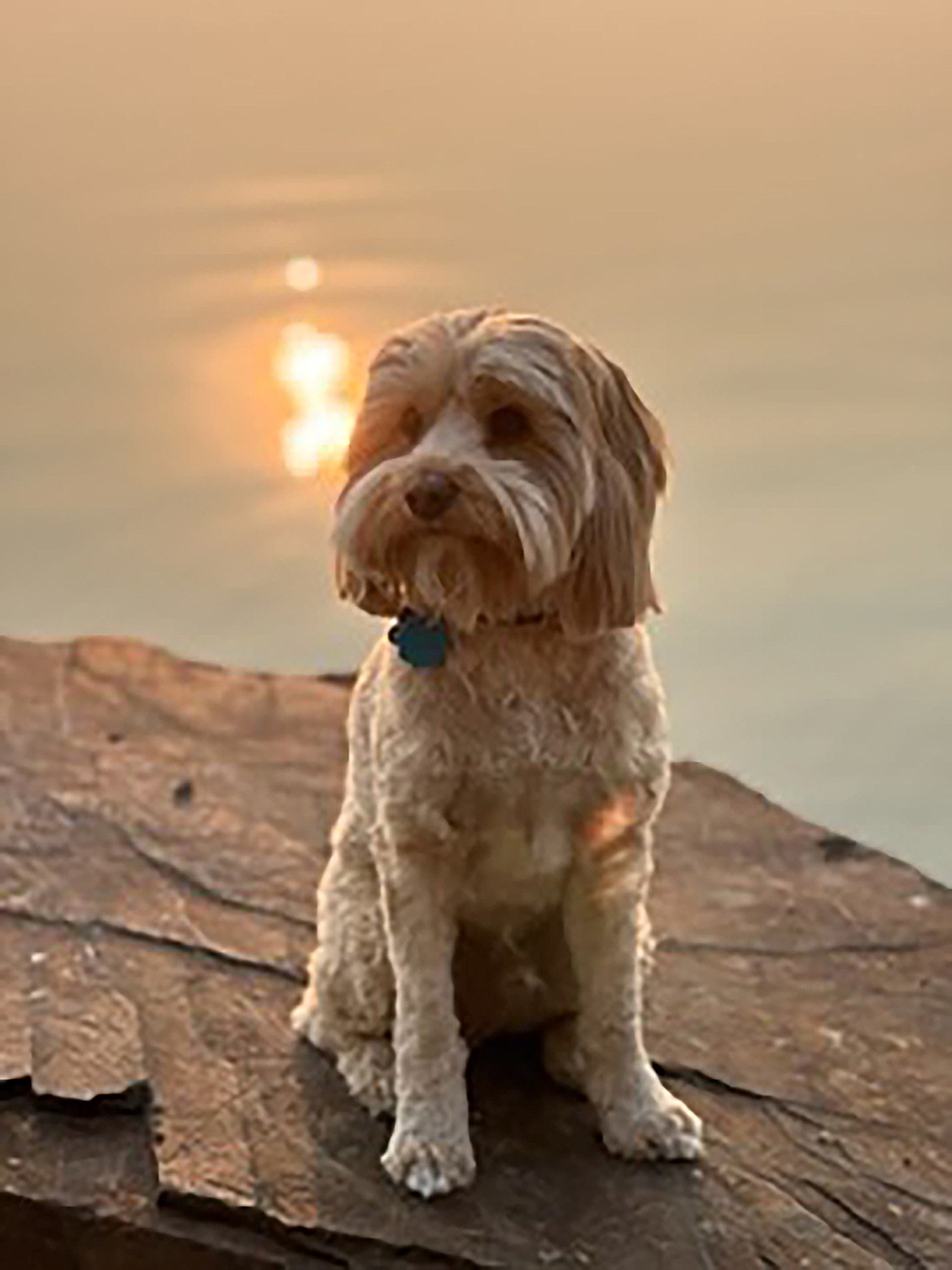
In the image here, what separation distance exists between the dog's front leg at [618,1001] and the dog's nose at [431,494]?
1.10ft

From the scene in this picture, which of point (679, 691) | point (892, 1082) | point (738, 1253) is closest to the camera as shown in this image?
point (738, 1253)

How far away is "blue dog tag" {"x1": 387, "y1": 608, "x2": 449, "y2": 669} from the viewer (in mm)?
2047

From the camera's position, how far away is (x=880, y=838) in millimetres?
3084

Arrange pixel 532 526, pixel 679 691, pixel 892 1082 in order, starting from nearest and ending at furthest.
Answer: pixel 532 526, pixel 892 1082, pixel 679 691

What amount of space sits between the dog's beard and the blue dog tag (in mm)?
47

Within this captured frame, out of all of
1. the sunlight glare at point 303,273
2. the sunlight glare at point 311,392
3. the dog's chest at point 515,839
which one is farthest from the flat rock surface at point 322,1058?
the sunlight glare at point 303,273

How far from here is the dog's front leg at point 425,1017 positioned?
208cm

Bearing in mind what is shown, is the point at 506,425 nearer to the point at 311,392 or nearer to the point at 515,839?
the point at 515,839

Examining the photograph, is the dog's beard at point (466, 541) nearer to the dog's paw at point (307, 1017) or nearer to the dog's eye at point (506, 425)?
the dog's eye at point (506, 425)

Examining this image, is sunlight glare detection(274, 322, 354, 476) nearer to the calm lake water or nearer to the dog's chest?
the calm lake water

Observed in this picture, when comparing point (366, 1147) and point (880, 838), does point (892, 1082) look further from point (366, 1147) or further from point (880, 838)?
point (880, 838)

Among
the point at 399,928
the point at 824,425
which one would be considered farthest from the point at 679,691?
the point at 399,928

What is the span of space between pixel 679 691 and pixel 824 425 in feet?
2.59

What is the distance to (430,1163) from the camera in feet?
6.93
